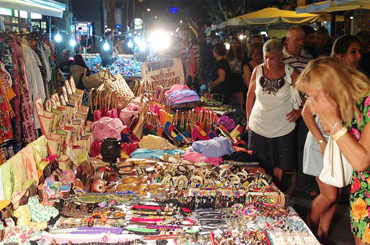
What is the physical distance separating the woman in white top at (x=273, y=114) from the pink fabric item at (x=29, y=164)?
98.0 inches

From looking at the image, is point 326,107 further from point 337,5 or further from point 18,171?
point 337,5

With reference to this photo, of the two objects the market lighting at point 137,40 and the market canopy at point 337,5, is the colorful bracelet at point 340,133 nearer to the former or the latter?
the market canopy at point 337,5

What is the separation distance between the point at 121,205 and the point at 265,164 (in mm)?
2168

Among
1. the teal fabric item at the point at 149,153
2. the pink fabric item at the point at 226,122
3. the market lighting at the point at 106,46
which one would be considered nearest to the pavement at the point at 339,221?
the pink fabric item at the point at 226,122

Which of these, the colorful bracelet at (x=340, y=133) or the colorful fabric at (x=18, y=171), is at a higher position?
the colorful bracelet at (x=340, y=133)

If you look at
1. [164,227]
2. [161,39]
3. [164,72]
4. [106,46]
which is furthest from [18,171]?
[106,46]

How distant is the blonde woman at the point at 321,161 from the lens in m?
3.67

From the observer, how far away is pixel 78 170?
3.67 meters

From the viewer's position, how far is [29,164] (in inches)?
119

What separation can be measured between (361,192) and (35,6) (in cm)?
374

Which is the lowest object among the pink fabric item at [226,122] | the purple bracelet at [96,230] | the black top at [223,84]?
the purple bracelet at [96,230]

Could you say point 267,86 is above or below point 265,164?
above

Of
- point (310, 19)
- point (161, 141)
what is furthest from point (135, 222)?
point (310, 19)

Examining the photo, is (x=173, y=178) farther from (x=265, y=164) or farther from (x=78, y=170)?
(x=265, y=164)
